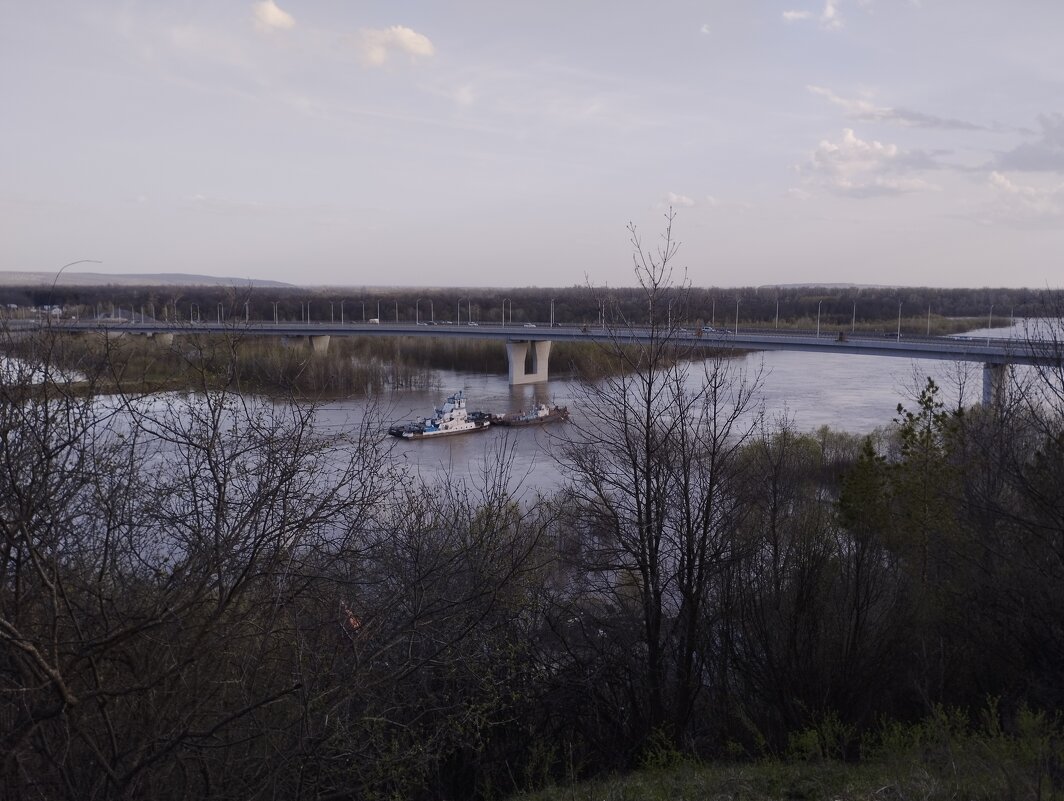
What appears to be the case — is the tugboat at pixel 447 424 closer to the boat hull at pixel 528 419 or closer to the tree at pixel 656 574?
the boat hull at pixel 528 419

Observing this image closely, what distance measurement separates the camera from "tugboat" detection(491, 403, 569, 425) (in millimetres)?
24344

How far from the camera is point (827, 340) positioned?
28.9 metres

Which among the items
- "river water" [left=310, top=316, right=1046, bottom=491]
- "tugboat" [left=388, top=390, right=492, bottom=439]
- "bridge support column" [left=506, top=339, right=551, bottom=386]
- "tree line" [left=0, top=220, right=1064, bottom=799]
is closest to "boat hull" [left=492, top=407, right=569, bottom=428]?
"river water" [left=310, top=316, right=1046, bottom=491]

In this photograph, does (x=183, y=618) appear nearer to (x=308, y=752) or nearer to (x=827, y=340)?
(x=308, y=752)

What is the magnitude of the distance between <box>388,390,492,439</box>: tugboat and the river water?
1.02 ft

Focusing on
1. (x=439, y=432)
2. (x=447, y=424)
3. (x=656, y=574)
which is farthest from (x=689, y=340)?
(x=447, y=424)

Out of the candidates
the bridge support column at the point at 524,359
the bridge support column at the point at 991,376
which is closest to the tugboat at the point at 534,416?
the bridge support column at the point at 991,376

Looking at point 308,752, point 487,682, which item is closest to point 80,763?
point 308,752

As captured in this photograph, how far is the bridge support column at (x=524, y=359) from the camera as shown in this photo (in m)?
37.4

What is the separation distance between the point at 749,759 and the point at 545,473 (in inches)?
470

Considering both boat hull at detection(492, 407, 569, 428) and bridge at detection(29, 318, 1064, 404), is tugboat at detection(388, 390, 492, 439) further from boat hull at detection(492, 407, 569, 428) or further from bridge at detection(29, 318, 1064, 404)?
bridge at detection(29, 318, 1064, 404)

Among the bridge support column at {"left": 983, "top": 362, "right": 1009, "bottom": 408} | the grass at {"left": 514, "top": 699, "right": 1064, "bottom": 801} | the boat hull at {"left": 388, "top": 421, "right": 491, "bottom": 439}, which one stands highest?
the bridge support column at {"left": 983, "top": 362, "right": 1009, "bottom": 408}

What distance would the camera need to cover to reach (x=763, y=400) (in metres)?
12.6

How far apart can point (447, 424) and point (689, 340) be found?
592 inches
